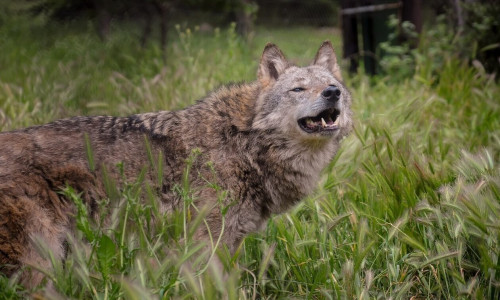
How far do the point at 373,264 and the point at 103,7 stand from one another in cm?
727

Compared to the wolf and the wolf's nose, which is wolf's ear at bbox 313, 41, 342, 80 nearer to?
the wolf

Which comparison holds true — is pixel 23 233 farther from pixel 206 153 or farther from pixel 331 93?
pixel 331 93

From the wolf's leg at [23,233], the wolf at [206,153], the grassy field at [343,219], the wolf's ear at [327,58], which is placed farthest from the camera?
the wolf's ear at [327,58]

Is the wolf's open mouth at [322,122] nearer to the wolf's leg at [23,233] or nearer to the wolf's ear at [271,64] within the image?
the wolf's ear at [271,64]

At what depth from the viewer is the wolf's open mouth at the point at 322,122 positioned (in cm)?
Result: 402

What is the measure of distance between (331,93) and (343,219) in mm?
1024

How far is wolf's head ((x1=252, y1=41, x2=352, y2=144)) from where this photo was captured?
4027 mm

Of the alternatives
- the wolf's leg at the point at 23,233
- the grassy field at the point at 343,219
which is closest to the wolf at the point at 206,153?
the wolf's leg at the point at 23,233

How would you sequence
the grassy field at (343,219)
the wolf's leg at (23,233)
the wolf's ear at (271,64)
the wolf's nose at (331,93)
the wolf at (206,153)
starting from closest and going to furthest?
1. the grassy field at (343,219)
2. the wolf's leg at (23,233)
3. the wolf at (206,153)
4. the wolf's nose at (331,93)
5. the wolf's ear at (271,64)

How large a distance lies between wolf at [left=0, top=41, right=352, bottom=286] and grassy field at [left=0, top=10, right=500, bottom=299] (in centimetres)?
21

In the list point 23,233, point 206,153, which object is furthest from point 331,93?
point 23,233

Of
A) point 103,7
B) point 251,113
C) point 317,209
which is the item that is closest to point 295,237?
point 317,209

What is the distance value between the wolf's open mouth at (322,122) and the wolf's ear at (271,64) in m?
0.52

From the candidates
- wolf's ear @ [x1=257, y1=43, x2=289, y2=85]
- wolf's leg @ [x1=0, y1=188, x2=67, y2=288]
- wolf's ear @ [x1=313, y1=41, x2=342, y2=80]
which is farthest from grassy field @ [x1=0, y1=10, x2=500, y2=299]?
wolf's ear @ [x1=257, y1=43, x2=289, y2=85]
